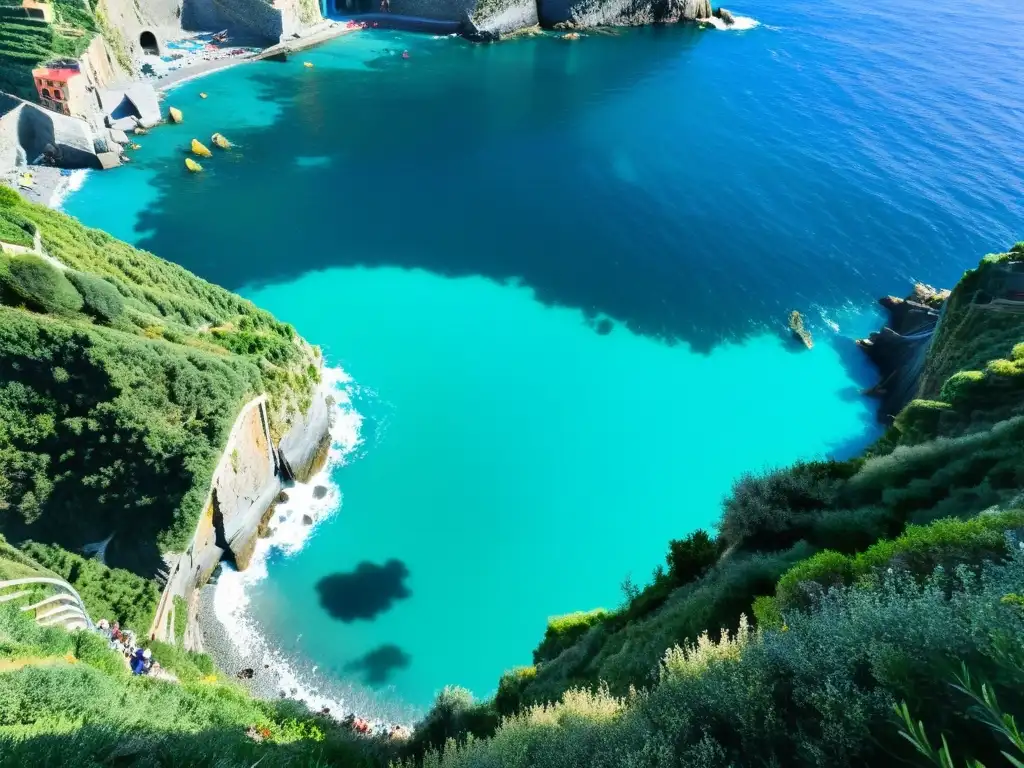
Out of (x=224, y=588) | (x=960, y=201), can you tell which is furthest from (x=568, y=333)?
(x=960, y=201)

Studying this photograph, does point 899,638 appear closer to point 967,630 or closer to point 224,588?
point 967,630

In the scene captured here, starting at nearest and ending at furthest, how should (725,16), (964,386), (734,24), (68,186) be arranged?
(964,386), (68,186), (734,24), (725,16)

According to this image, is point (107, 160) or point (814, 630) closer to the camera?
point (814, 630)

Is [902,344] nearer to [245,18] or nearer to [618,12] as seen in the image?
[618,12]

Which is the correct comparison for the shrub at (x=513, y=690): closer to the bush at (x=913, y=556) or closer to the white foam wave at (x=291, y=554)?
the bush at (x=913, y=556)

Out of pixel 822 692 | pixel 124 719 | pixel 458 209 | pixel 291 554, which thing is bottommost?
pixel 291 554

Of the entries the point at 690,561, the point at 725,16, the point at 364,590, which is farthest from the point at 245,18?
the point at 690,561

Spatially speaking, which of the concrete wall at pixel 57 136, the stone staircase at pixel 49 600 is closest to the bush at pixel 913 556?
the stone staircase at pixel 49 600
